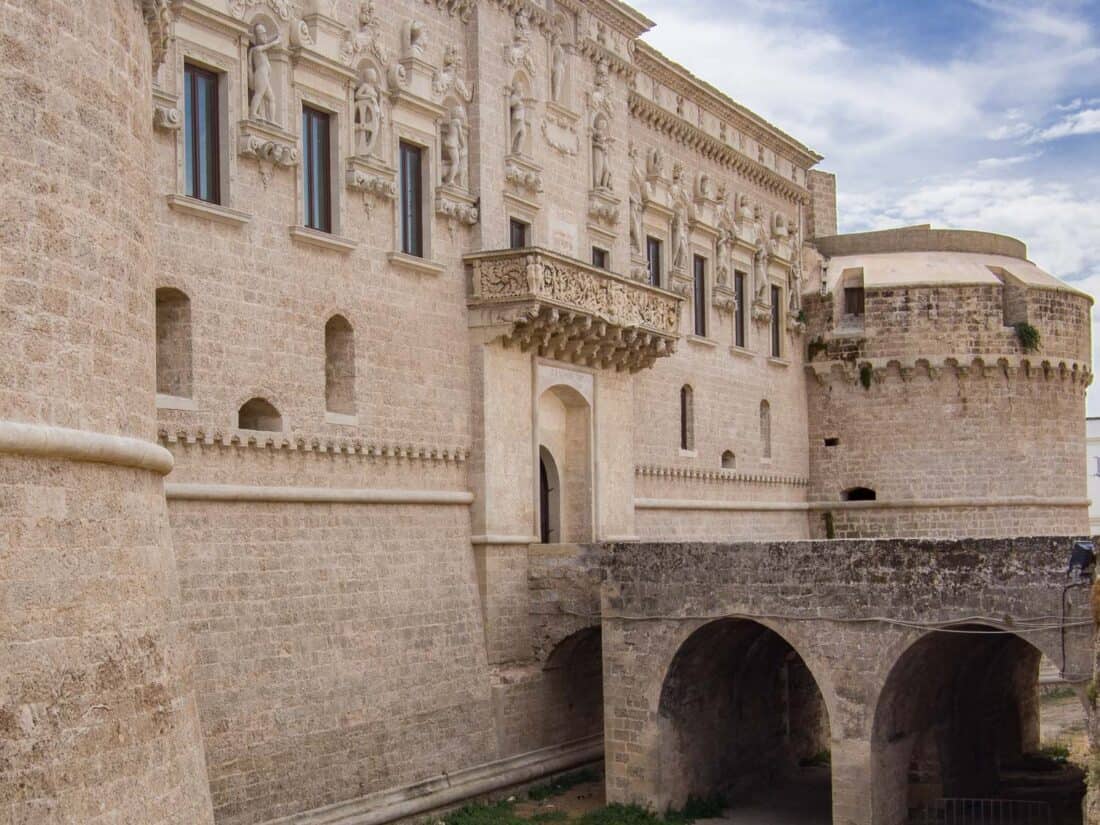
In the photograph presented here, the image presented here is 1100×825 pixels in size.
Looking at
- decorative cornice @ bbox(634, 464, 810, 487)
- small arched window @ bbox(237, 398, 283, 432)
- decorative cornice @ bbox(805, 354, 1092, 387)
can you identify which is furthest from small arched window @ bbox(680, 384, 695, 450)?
small arched window @ bbox(237, 398, 283, 432)

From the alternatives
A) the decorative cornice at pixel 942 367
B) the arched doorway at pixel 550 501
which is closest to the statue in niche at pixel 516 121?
the arched doorway at pixel 550 501

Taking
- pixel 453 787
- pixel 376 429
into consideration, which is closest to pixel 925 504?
pixel 453 787

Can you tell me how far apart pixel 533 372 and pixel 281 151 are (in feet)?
19.3

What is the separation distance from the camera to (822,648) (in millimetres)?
19453

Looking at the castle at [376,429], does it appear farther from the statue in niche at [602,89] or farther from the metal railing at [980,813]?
the metal railing at [980,813]

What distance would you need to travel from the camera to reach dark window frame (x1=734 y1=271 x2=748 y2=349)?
30.1m

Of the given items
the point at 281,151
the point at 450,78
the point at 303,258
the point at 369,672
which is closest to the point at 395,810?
the point at 369,672

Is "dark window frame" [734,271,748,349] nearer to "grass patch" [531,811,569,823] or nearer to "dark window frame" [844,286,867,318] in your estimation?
"dark window frame" [844,286,867,318]

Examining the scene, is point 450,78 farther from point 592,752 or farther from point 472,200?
point 592,752

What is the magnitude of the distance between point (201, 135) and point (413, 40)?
439 cm

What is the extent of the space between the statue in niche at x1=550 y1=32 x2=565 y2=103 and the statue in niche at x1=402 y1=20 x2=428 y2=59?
3.53 meters

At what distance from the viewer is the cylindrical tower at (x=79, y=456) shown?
9.34 meters

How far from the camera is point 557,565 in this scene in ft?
71.9

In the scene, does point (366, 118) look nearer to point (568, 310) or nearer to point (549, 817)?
point (568, 310)
